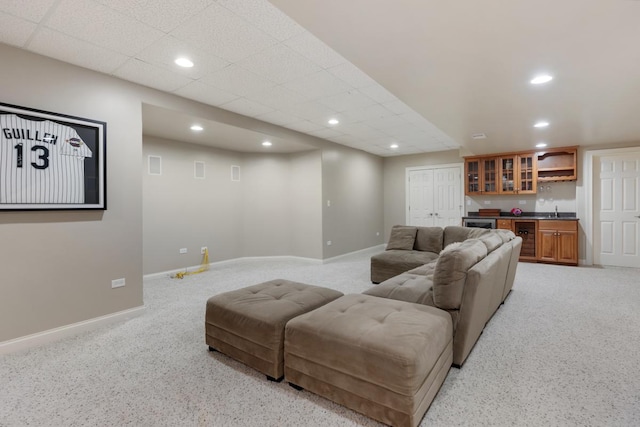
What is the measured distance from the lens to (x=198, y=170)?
5797 millimetres

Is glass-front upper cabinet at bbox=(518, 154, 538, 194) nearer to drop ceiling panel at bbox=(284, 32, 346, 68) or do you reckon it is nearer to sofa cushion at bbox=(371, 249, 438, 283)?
sofa cushion at bbox=(371, 249, 438, 283)

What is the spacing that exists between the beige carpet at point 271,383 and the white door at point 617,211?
3.26 meters

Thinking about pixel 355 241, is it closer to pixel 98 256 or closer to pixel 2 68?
pixel 98 256

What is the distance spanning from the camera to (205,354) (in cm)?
253

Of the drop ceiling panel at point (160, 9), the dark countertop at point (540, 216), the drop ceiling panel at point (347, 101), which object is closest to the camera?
the drop ceiling panel at point (160, 9)

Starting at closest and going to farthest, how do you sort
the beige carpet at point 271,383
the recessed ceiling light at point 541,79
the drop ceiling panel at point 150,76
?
the beige carpet at point 271,383, the recessed ceiling light at point 541,79, the drop ceiling panel at point 150,76

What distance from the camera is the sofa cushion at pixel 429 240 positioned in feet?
16.0

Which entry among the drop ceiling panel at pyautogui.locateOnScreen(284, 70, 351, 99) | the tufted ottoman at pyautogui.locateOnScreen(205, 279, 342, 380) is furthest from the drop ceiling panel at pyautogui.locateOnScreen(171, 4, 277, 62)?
the tufted ottoman at pyautogui.locateOnScreen(205, 279, 342, 380)

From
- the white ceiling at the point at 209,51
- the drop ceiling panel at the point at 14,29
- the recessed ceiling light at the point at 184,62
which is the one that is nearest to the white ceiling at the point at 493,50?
the white ceiling at the point at 209,51

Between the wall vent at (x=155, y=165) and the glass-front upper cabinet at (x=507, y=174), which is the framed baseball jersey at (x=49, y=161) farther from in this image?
the glass-front upper cabinet at (x=507, y=174)

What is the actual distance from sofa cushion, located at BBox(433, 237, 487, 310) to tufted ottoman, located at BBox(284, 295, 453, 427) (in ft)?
0.31

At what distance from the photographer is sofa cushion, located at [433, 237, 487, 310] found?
2215 millimetres

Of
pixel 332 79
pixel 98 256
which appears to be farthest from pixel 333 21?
pixel 98 256

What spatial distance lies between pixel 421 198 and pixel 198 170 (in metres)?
5.42
